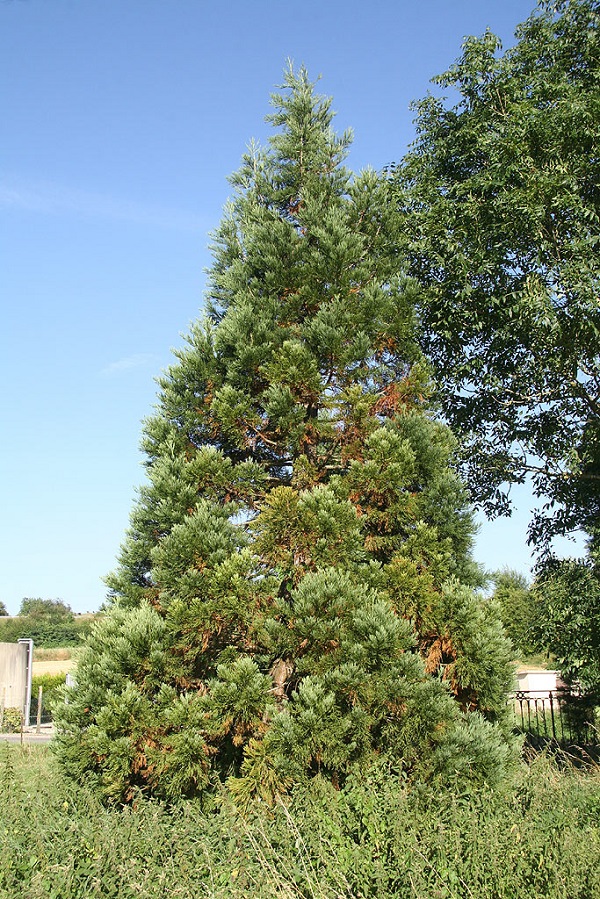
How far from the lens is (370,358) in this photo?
7.36m

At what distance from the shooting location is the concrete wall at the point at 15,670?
25734 millimetres

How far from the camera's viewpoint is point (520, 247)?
912 centimetres

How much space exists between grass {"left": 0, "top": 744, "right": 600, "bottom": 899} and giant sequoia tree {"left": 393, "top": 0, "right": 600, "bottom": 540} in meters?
5.34

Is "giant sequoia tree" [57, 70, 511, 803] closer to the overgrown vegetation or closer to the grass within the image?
the grass

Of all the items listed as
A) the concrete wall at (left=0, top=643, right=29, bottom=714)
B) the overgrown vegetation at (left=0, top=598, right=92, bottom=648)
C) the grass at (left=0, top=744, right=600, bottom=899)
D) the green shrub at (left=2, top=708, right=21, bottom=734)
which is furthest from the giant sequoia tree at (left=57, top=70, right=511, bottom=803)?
the overgrown vegetation at (left=0, top=598, right=92, bottom=648)

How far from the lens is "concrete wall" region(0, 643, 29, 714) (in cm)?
2573

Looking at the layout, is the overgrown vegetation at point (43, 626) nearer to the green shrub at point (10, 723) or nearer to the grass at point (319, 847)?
the green shrub at point (10, 723)

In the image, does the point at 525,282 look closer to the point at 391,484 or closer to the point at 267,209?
the point at 267,209

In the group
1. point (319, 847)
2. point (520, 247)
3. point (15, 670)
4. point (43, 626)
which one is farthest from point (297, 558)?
point (43, 626)

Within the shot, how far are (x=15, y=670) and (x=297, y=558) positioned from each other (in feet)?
76.1

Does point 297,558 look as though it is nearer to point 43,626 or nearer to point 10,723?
point 10,723

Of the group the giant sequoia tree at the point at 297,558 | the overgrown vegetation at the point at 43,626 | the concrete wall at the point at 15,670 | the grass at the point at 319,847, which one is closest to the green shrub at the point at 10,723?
the concrete wall at the point at 15,670

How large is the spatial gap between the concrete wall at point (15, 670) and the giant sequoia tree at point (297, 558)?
21585 millimetres

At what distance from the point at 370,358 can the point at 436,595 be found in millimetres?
2523
